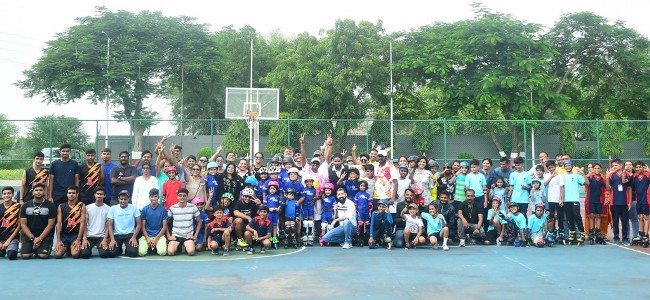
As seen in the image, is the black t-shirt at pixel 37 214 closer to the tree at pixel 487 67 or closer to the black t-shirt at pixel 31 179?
the black t-shirt at pixel 31 179

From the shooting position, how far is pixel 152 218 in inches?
424

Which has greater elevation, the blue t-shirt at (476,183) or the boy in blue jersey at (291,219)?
the blue t-shirt at (476,183)

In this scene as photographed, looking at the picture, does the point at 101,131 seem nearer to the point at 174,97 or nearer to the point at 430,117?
the point at 430,117

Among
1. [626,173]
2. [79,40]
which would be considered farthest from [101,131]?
[79,40]

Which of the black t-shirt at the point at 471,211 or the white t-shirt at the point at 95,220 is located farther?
the black t-shirt at the point at 471,211

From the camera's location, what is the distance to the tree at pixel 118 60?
1364 inches

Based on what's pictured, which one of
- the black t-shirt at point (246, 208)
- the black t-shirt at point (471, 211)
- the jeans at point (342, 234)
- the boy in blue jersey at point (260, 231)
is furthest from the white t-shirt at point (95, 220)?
the black t-shirt at point (471, 211)

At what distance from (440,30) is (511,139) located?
7737 millimetres

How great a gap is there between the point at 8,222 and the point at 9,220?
4 cm

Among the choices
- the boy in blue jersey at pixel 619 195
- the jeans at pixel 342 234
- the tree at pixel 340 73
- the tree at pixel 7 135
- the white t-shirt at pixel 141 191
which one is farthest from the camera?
the tree at pixel 7 135

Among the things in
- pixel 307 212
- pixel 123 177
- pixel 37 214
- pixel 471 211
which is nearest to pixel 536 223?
pixel 471 211

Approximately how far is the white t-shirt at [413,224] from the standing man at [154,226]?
164 inches

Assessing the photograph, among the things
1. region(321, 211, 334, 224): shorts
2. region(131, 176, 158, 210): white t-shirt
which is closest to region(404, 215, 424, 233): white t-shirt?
region(321, 211, 334, 224): shorts

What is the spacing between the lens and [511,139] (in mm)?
23719
